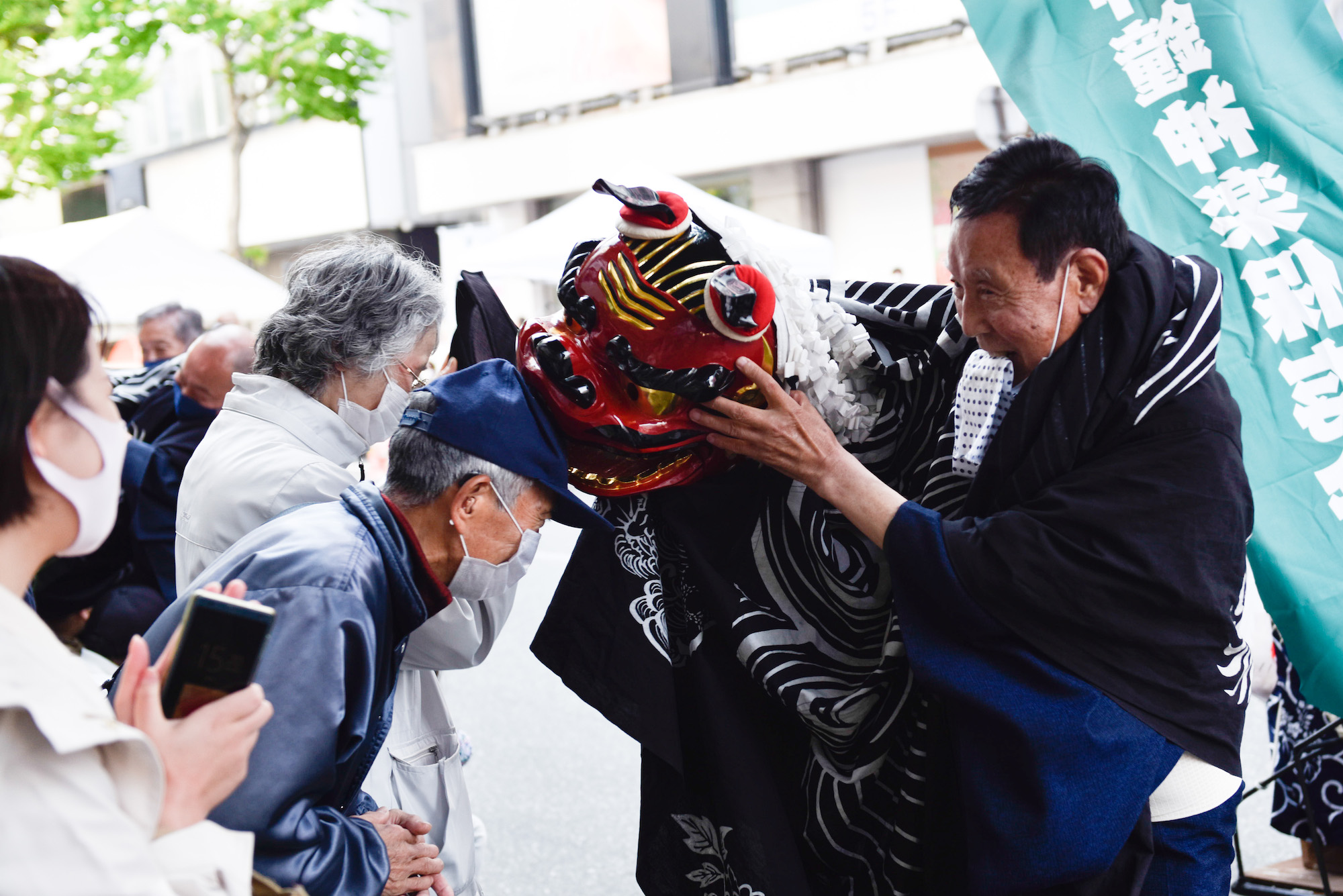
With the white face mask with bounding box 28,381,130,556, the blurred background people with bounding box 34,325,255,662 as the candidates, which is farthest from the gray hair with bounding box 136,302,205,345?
the white face mask with bounding box 28,381,130,556

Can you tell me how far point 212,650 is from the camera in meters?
1.17

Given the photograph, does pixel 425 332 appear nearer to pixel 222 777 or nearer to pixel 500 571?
pixel 500 571

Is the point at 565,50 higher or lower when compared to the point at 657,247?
higher

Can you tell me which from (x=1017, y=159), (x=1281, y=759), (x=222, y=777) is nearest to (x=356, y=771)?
(x=222, y=777)

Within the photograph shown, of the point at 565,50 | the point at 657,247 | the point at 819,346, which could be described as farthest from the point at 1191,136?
the point at 565,50

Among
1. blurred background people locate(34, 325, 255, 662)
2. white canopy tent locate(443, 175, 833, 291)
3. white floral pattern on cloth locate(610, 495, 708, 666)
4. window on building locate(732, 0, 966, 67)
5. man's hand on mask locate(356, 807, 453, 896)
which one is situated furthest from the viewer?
window on building locate(732, 0, 966, 67)

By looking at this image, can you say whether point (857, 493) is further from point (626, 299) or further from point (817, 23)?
point (817, 23)

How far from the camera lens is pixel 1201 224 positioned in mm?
2322

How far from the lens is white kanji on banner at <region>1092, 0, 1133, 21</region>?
2.29 metres

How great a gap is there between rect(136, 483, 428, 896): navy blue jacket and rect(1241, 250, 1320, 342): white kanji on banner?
1722 millimetres

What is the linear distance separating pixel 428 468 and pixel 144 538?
87.2 inches

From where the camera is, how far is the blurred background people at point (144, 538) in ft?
11.4

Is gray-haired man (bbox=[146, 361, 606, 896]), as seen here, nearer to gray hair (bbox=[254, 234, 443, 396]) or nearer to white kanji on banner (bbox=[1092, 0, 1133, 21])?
gray hair (bbox=[254, 234, 443, 396])

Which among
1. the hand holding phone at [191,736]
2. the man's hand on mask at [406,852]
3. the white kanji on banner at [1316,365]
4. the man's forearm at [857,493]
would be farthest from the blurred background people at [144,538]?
the white kanji on banner at [1316,365]
